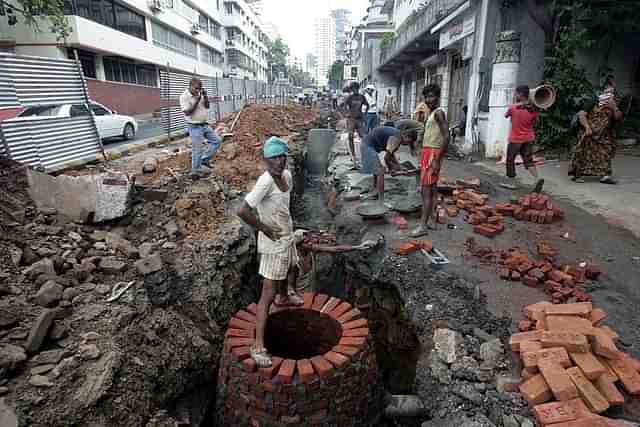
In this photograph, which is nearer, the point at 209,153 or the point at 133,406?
the point at 133,406

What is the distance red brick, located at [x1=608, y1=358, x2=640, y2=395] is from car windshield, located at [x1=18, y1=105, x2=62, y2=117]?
646 cm

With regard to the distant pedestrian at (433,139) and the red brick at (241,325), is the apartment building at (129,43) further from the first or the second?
the red brick at (241,325)

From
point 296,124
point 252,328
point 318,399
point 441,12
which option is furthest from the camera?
point 296,124

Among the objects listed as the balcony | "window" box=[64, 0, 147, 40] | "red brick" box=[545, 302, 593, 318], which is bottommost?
"red brick" box=[545, 302, 593, 318]

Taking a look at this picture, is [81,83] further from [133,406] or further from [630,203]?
[630,203]

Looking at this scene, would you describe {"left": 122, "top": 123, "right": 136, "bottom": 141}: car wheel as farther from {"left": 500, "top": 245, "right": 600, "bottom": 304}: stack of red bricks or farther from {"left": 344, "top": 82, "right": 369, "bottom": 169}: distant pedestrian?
{"left": 500, "top": 245, "right": 600, "bottom": 304}: stack of red bricks

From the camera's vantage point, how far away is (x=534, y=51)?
850 centimetres

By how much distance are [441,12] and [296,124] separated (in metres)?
5.88

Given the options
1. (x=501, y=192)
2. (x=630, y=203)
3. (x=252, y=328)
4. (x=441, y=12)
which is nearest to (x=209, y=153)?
(x=252, y=328)

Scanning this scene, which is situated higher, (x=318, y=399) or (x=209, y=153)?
(x=209, y=153)

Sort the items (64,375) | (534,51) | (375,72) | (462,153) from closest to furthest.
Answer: (64,375) < (534,51) < (462,153) < (375,72)


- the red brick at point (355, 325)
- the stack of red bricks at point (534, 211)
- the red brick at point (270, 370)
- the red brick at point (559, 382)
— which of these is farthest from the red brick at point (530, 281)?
the red brick at point (270, 370)

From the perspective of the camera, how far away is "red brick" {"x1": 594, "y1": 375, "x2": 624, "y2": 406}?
1968 mm

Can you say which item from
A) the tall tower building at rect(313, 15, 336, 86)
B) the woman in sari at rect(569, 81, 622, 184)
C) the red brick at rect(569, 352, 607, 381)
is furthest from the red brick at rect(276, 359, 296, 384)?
the tall tower building at rect(313, 15, 336, 86)
